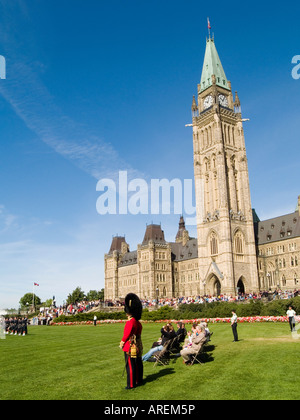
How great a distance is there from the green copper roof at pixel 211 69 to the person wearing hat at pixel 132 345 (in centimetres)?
7608

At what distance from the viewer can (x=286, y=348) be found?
14078 mm

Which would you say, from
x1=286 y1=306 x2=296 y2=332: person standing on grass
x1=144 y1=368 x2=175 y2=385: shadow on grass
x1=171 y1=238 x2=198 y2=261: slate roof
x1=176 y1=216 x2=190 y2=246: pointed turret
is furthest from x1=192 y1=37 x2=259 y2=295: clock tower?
x1=144 y1=368 x2=175 y2=385: shadow on grass

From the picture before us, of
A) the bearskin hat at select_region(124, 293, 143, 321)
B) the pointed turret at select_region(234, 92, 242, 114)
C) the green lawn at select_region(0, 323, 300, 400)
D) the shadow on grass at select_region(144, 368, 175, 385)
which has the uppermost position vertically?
the pointed turret at select_region(234, 92, 242, 114)

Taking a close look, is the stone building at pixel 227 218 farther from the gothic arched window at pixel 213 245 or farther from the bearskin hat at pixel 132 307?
the bearskin hat at pixel 132 307

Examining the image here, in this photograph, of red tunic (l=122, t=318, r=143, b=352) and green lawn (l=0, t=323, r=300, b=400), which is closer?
green lawn (l=0, t=323, r=300, b=400)

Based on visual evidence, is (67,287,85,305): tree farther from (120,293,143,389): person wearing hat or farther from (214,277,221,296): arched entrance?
(120,293,143,389): person wearing hat

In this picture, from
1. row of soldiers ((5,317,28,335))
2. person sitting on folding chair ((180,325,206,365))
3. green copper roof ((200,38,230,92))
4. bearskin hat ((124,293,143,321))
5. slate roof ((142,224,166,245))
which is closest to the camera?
bearskin hat ((124,293,143,321))

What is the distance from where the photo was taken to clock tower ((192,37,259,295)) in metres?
69.2

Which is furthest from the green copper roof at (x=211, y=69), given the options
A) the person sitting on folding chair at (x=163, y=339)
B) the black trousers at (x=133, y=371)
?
the black trousers at (x=133, y=371)

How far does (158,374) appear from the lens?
35.7ft

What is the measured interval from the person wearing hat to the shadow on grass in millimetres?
425

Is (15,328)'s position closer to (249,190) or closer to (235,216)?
(235,216)

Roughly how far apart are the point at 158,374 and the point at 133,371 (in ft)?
5.75
